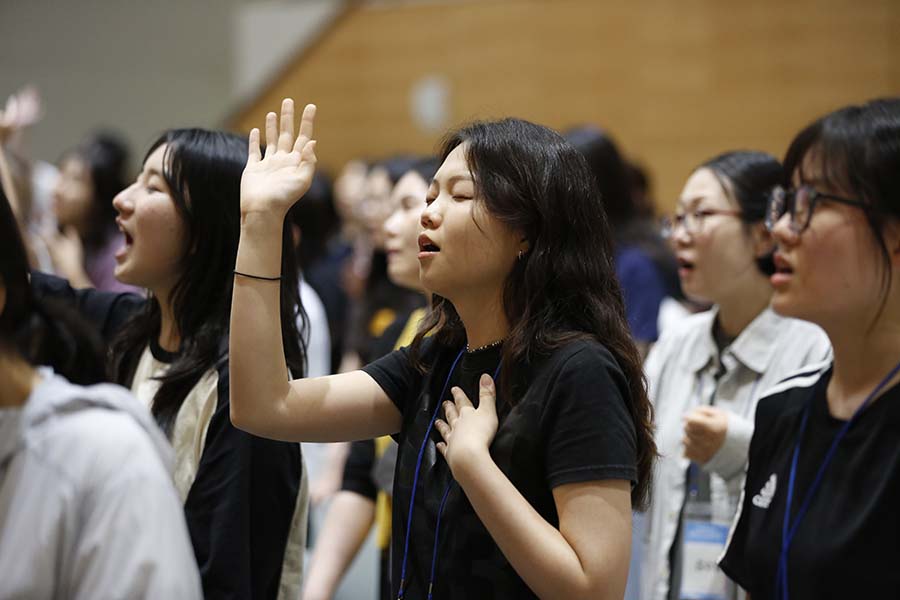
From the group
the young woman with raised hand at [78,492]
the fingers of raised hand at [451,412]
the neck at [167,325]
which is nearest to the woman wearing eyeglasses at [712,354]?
the fingers of raised hand at [451,412]

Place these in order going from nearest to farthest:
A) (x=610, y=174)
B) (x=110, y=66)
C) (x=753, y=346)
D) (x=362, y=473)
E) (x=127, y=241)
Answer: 1. (x=127, y=241)
2. (x=753, y=346)
3. (x=362, y=473)
4. (x=610, y=174)
5. (x=110, y=66)

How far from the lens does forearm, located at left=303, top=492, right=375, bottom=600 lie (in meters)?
2.71

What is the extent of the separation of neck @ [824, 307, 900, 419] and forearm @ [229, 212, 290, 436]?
94 centimetres

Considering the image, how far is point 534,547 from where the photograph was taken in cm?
151

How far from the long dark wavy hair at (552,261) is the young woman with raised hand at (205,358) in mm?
527

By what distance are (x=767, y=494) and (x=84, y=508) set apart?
119cm

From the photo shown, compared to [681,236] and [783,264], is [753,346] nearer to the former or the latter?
[681,236]

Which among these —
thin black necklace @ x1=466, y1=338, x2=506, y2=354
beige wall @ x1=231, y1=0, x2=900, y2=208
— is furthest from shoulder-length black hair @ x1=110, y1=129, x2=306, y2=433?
beige wall @ x1=231, y1=0, x2=900, y2=208

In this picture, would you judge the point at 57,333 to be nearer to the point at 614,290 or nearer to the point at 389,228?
the point at 614,290

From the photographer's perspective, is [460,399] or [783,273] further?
[783,273]

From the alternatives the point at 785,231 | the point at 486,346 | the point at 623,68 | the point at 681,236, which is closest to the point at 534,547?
the point at 486,346

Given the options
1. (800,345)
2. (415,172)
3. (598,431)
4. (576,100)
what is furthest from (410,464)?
(576,100)

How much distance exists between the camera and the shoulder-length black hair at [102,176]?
5.09 metres

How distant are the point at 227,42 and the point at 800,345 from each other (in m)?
→ 8.30
